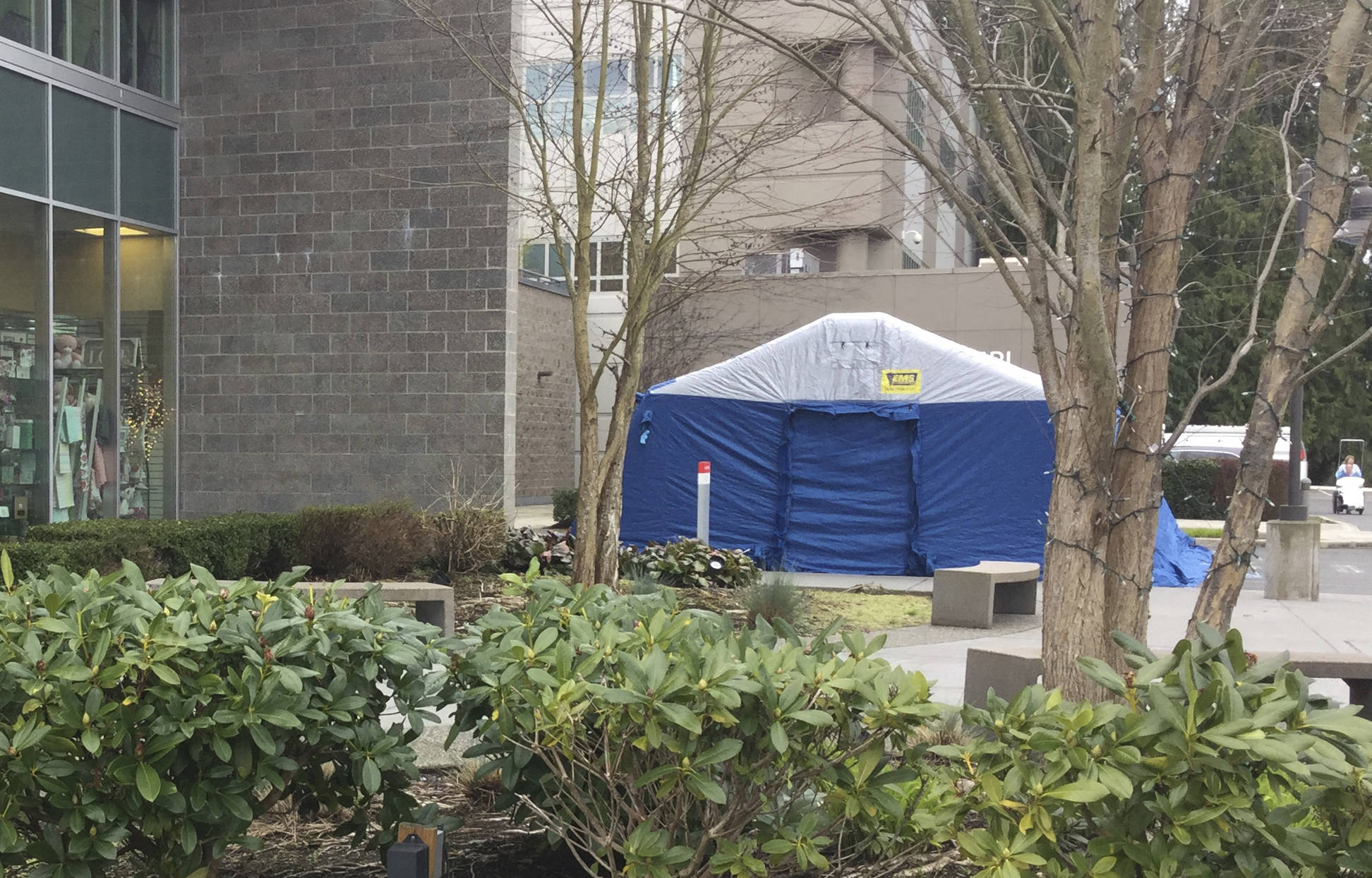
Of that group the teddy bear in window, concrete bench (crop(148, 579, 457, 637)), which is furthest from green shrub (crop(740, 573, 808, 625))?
the teddy bear in window

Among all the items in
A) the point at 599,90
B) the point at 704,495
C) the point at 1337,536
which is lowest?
the point at 1337,536

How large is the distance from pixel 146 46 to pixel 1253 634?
13.6 metres

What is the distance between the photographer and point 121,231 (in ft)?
48.9

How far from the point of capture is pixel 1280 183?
7.14 metres

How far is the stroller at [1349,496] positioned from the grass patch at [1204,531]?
1465 cm

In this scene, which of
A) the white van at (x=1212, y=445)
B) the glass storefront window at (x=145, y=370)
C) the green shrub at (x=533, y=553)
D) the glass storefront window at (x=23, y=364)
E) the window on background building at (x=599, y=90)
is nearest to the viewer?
the window on background building at (x=599, y=90)

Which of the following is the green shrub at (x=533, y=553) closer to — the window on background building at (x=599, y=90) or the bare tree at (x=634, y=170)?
the bare tree at (x=634, y=170)

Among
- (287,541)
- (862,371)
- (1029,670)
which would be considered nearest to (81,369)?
(287,541)

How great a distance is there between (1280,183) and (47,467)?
12.2 meters

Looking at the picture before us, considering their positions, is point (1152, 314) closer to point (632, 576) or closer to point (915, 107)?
point (915, 107)

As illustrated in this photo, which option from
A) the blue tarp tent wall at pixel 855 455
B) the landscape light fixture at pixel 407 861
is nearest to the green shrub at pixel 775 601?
the blue tarp tent wall at pixel 855 455

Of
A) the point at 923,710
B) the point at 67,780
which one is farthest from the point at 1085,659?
the point at 67,780

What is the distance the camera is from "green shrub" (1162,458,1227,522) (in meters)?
26.6

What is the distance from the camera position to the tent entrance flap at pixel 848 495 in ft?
53.4
